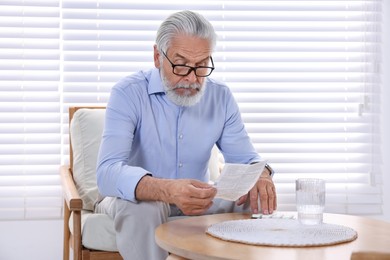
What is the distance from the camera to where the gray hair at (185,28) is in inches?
108

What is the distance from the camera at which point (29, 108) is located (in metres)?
3.59

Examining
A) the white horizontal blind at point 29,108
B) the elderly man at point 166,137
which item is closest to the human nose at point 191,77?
the elderly man at point 166,137

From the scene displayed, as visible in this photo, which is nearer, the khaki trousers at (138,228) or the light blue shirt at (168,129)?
the khaki trousers at (138,228)

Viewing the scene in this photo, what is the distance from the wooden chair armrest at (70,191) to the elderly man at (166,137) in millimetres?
131

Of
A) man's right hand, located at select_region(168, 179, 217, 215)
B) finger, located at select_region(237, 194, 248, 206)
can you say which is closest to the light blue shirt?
finger, located at select_region(237, 194, 248, 206)

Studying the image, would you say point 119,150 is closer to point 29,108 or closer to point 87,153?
point 87,153

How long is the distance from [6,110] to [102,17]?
0.65 metres

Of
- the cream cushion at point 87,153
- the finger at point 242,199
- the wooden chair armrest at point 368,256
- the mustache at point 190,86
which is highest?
the mustache at point 190,86

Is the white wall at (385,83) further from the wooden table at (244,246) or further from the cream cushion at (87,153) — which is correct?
the wooden table at (244,246)

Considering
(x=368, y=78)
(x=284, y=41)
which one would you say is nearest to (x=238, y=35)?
(x=284, y=41)

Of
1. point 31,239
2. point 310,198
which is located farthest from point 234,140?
point 31,239

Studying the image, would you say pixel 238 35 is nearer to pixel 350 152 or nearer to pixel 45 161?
pixel 350 152

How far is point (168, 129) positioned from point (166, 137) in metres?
0.03

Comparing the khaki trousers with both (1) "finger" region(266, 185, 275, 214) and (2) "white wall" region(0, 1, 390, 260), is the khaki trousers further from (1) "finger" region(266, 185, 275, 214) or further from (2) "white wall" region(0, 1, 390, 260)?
(2) "white wall" region(0, 1, 390, 260)
